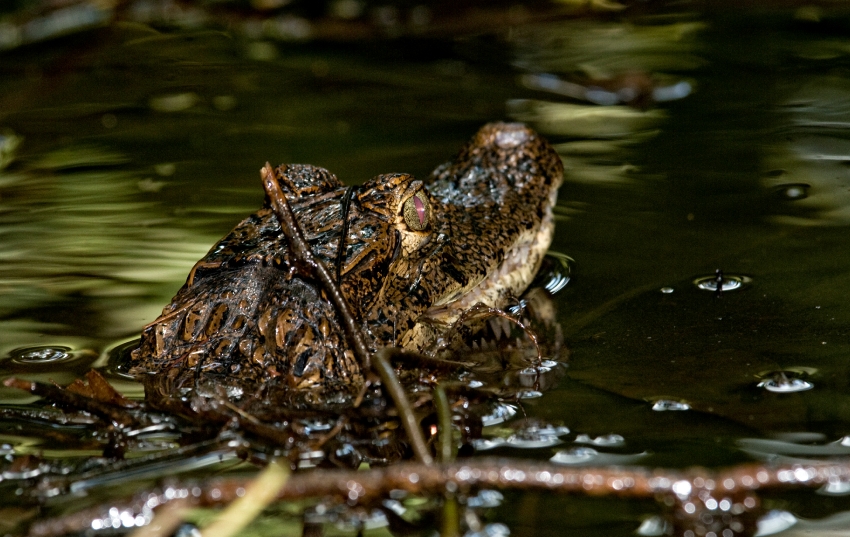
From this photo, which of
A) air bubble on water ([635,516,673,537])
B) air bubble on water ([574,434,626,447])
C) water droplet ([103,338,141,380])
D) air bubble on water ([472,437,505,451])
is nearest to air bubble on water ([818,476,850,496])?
air bubble on water ([635,516,673,537])

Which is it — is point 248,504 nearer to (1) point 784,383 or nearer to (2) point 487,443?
(2) point 487,443

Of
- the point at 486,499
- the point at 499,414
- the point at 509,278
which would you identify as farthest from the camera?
the point at 509,278

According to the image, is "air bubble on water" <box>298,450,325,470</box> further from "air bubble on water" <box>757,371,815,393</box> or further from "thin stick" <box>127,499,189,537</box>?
"air bubble on water" <box>757,371,815,393</box>

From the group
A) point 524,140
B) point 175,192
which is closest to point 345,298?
point 524,140

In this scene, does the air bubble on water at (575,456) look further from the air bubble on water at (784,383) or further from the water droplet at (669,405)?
the air bubble on water at (784,383)

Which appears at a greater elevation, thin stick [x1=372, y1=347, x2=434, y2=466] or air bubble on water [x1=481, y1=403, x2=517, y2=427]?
thin stick [x1=372, y1=347, x2=434, y2=466]

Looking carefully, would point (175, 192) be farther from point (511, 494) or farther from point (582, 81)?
point (511, 494)

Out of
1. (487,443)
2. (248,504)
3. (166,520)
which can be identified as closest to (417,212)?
(487,443)

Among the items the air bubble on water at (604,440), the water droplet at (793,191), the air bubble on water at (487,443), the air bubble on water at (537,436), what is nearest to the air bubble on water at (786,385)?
the air bubble on water at (604,440)
